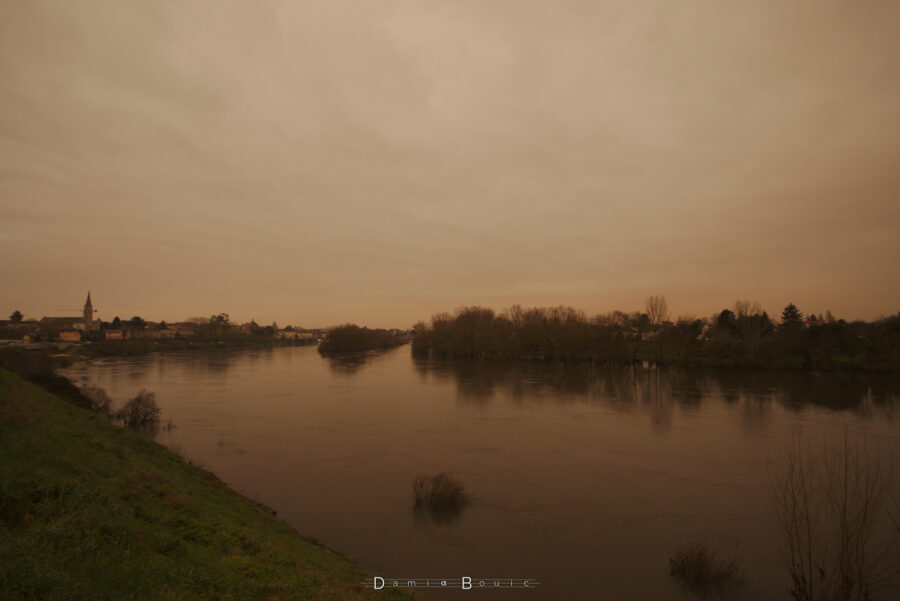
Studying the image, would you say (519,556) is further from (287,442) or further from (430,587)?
(287,442)

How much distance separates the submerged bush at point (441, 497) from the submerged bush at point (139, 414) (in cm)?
1477

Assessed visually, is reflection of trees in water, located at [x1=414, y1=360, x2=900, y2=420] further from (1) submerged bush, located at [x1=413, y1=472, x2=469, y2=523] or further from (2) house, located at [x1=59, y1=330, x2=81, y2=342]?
(2) house, located at [x1=59, y1=330, x2=81, y2=342]

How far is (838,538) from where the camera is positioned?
880 centimetres

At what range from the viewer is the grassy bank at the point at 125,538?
3.78 meters

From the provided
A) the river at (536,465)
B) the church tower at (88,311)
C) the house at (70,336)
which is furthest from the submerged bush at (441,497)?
the church tower at (88,311)

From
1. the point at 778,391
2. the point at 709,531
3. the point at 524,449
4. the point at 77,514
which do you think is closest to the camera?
the point at 77,514

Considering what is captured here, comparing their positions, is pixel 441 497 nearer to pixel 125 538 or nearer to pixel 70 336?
pixel 125 538

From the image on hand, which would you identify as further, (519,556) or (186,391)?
(186,391)

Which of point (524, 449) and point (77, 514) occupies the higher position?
point (77, 514)

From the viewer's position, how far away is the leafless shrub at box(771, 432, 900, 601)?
6.58 metres

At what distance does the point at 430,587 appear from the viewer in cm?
819

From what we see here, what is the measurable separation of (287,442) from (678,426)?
56.9 ft

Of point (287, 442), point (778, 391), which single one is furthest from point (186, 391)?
point (778, 391)

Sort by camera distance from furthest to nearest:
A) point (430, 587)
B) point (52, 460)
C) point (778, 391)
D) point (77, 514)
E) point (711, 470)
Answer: point (778, 391) → point (711, 470) → point (430, 587) → point (52, 460) → point (77, 514)
